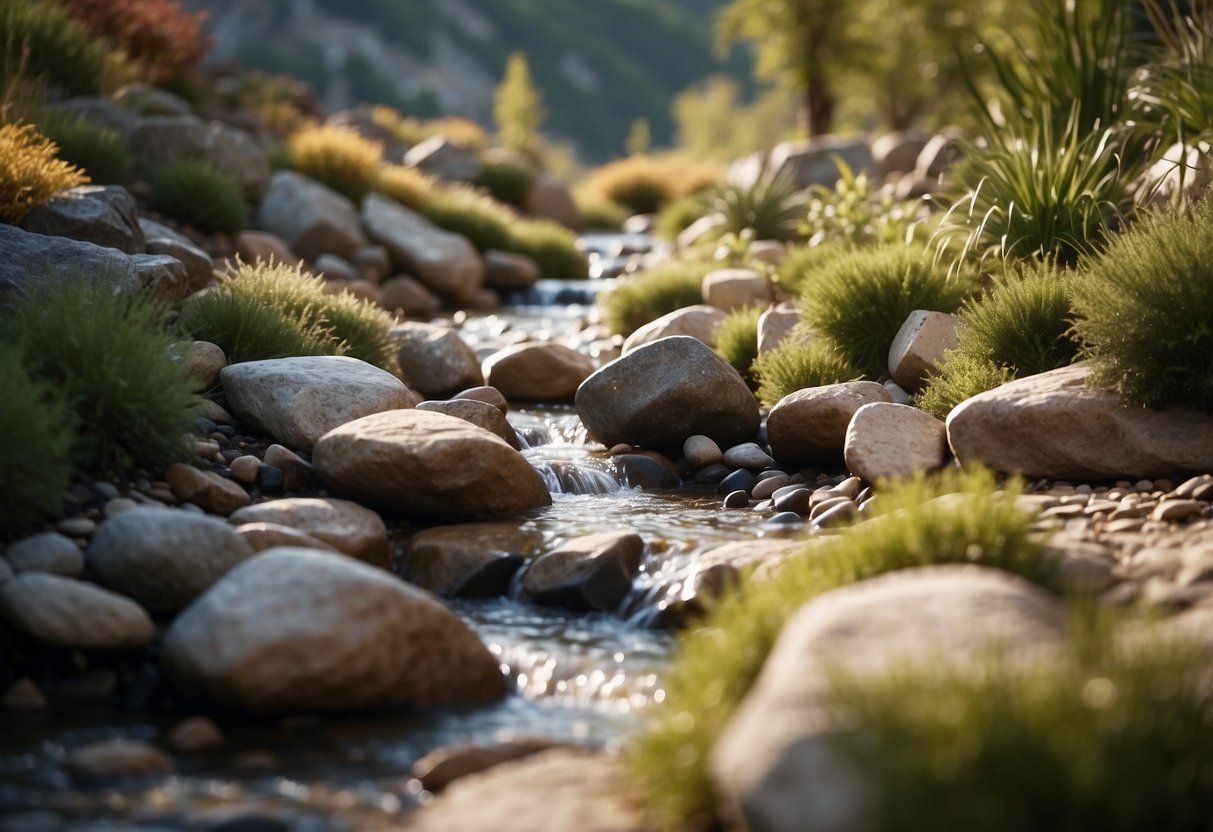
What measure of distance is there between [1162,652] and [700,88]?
337 feet

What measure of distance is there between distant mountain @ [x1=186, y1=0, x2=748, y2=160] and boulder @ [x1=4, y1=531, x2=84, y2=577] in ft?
263

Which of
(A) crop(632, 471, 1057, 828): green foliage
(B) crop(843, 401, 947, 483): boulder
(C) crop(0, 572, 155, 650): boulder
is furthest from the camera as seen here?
(B) crop(843, 401, 947, 483): boulder

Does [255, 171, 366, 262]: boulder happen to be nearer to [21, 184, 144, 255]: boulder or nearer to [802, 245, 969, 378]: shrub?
[21, 184, 144, 255]: boulder

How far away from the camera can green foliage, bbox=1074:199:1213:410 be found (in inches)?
204

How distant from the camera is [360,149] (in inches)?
536

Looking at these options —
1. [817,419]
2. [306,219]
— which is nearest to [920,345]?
[817,419]

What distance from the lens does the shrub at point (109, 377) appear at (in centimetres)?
512

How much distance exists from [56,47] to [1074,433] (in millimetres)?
9967

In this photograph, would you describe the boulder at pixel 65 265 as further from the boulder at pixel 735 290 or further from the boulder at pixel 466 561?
the boulder at pixel 735 290

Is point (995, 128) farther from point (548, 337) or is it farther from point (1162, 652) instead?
point (1162, 652)

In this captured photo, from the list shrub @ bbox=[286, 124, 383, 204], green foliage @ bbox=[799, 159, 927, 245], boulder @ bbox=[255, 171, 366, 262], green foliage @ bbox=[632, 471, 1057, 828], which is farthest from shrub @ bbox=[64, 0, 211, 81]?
green foliage @ bbox=[632, 471, 1057, 828]

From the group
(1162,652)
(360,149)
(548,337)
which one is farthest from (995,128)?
(360,149)

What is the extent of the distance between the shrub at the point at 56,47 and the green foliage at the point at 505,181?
6.81m

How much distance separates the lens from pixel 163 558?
439cm
